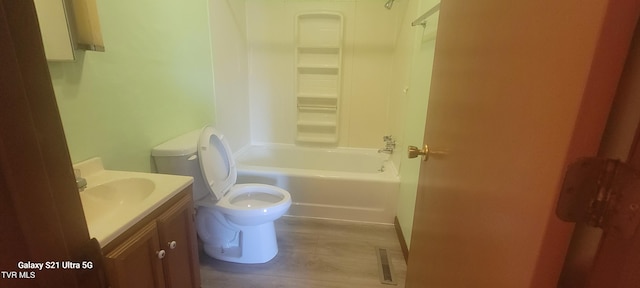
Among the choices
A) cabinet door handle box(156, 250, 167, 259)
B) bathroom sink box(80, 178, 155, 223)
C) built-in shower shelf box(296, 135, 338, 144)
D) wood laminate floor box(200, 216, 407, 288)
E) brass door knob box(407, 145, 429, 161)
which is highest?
brass door knob box(407, 145, 429, 161)

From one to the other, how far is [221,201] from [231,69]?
1367 mm

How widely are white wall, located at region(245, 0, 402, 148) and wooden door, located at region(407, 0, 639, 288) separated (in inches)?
80.3

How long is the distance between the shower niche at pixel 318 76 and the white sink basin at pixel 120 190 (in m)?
2.00

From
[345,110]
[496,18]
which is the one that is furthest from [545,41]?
[345,110]

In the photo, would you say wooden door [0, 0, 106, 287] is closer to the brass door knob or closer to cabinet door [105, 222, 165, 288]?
cabinet door [105, 222, 165, 288]

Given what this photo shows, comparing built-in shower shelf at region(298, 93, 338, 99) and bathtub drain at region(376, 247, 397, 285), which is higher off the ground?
built-in shower shelf at region(298, 93, 338, 99)

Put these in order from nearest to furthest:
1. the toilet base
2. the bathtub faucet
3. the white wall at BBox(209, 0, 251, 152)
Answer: the toilet base, the white wall at BBox(209, 0, 251, 152), the bathtub faucet

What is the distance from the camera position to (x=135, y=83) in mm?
1440

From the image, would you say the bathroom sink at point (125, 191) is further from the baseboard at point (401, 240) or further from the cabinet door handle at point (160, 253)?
the baseboard at point (401, 240)

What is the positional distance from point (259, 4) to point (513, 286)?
10.0 feet

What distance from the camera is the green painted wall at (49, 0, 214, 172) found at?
3.76 feet

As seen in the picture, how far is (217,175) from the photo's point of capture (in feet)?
5.75

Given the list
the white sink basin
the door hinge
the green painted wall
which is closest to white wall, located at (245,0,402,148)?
the green painted wall

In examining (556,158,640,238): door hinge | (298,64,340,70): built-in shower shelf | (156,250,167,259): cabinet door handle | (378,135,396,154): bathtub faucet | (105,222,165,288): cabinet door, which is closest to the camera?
(556,158,640,238): door hinge
